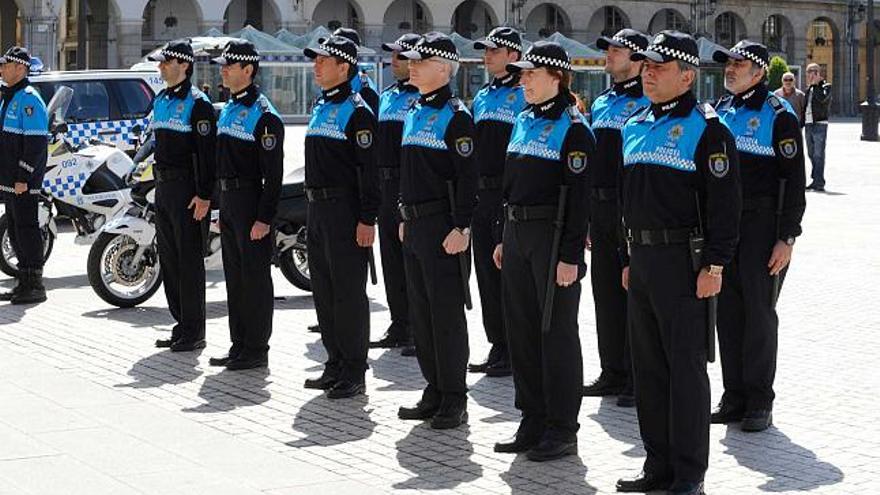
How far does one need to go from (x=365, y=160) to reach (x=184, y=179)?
2.12 m

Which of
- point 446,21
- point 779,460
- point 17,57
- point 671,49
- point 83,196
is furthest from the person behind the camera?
point 446,21

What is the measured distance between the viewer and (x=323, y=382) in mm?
9766

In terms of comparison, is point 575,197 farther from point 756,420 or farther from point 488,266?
point 488,266

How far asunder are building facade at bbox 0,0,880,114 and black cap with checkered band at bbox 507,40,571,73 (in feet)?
106

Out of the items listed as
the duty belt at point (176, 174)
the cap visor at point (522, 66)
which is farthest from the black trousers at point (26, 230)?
the cap visor at point (522, 66)

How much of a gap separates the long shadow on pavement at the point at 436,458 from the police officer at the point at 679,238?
82 cm

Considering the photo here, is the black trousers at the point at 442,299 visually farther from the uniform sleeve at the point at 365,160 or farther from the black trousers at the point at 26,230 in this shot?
the black trousers at the point at 26,230

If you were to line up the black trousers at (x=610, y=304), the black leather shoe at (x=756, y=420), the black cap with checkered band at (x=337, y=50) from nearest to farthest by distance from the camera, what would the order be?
the black leather shoe at (x=756, y=420) → the black trousers at (x=610, y=304) → the black cap with checkered band at (x=337, y=50)

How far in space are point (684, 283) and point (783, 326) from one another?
5255 millimetres

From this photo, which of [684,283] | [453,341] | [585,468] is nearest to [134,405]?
[453,341]

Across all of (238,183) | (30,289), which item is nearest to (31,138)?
(30,289)

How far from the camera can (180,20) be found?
55.1 m

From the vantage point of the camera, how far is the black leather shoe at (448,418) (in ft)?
28.2

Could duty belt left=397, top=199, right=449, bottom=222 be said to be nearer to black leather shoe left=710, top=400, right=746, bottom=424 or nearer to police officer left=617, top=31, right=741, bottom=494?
police officer left=617, top=31, right=741, bottom=494
